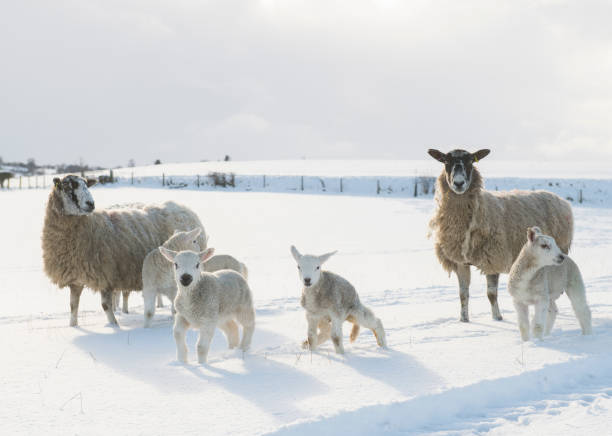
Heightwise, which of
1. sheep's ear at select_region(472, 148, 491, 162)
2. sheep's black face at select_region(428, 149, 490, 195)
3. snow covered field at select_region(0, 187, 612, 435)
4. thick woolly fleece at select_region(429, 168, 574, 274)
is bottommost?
snow covered field at select_region(0, 187, 612, 435)

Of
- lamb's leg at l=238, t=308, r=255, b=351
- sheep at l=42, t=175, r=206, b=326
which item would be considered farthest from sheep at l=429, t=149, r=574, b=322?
sheep at l=42, t=175, r=206, b=326

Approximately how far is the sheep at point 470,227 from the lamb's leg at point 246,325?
338cm

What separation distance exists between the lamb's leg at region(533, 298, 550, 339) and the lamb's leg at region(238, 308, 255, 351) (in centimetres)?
324

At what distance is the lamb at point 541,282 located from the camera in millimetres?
6441

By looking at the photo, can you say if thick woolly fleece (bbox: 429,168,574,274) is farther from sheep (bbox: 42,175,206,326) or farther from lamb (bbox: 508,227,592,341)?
sheep (bbox: 42,175,206,326)

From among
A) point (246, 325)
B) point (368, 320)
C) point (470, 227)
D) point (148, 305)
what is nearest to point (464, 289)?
point (470, 227)

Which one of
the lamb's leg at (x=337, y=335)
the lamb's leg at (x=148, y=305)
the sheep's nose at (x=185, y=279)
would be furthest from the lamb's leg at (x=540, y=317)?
the lamb's leg at (x=148, y=305)

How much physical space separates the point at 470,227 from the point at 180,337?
4610 millimetres

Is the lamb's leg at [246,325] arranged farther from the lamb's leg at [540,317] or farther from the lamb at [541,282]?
the lamb's leg at [540,317]

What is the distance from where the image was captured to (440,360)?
5848 mm

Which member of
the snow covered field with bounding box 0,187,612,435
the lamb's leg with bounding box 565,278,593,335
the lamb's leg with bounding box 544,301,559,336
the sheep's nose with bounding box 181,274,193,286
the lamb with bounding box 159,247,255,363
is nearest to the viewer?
the snow covered field with bounding box 0,187,612,435

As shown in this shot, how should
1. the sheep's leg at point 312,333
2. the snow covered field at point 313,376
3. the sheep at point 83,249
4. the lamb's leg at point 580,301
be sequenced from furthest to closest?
the sheep at point 83,249, the lamb's leg at point 580,301, the sheep's leg at point 312,333, the snow covered field at point 313,376

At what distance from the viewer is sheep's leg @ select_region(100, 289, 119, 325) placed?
8.44 m

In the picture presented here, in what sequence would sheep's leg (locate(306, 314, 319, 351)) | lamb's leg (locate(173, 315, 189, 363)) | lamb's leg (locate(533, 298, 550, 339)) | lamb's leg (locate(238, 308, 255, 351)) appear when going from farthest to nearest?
lamb's leg (locate(533, 298, 550, 339)), lamb's leg (locate(238, 308, 255, 351)), sheep's leg (locate(306, 314, 319, 351)), lamb's leg (locate(173, 315, 189, 363))
